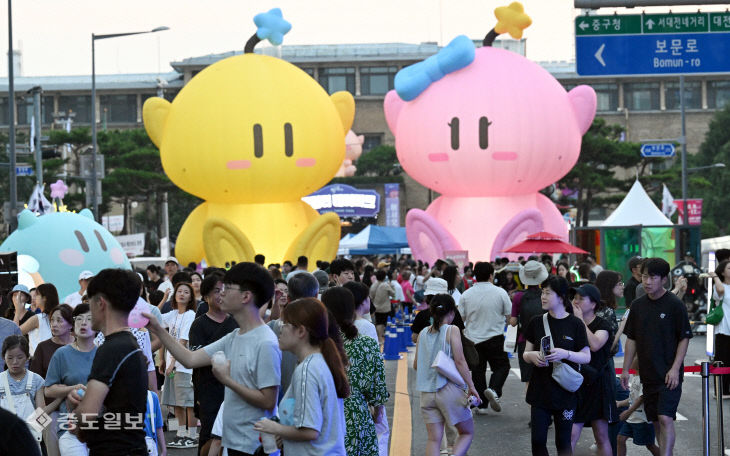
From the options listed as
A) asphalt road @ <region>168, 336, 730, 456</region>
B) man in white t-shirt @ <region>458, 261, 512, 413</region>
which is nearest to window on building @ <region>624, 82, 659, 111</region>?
asphalt road @ <region>168, 336, 730, 456</region>

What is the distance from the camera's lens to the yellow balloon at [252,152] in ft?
74.2

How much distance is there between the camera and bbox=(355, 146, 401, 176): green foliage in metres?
73.3

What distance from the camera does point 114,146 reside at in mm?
56219

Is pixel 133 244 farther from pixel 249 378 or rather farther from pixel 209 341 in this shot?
pixel 249 378

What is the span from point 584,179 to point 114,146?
22.0m

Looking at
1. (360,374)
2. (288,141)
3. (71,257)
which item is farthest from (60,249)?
(360,374)

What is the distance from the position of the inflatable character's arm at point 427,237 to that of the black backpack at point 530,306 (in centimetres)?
1304

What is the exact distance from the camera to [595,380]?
8242mm

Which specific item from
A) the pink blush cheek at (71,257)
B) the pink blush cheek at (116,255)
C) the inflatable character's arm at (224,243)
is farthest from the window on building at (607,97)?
the pink blush cheek at (71,257)

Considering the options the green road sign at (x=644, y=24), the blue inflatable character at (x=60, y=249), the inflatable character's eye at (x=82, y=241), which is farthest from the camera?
the inflatable character's eye at (x=82, y=241)

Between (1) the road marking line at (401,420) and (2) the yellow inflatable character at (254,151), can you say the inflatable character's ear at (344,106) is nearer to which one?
(2) the yellow inflatable character at (254,151)

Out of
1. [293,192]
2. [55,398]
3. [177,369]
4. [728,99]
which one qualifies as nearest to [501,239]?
[293,192]

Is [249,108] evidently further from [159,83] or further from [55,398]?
[159,83]

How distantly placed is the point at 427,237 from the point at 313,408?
65.4 ft
